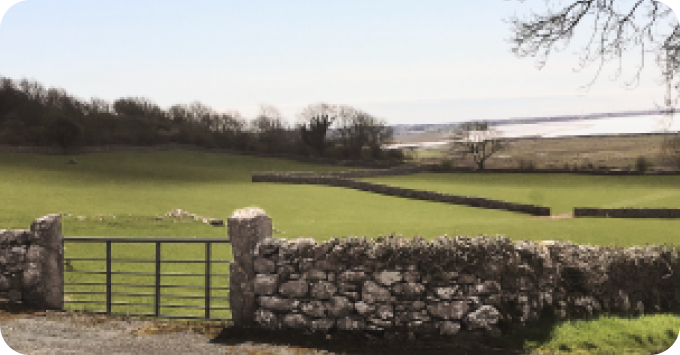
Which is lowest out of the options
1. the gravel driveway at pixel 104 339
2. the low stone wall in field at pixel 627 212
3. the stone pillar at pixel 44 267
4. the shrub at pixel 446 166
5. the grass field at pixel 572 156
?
the low stone wall in field at pixel 627 212

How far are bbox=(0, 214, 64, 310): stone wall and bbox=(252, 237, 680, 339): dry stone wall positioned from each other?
4.15 metres

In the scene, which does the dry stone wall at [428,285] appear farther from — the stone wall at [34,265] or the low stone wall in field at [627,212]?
the low stone wall in field at [627,212]

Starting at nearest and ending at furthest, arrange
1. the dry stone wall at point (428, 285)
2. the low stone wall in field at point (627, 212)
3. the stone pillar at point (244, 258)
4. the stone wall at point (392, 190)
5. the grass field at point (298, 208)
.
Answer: the dry stone wall at point (428, 285), the stone pillar at point (244, 258), the grass field at point (298, 208), the low stone wall in field at point (627, 212), the stone wall at point (392, 190)

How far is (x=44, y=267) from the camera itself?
392 inches

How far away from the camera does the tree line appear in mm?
58759

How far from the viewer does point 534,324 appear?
26.7ft

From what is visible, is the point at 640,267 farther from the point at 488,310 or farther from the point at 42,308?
the point at 42,308

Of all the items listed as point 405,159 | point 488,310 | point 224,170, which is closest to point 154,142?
point 224,170

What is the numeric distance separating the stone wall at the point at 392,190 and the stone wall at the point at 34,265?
1158 inches

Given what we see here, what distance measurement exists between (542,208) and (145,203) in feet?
78.5

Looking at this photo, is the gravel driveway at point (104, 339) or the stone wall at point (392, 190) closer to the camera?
the gravel driveway at point (104, 339)

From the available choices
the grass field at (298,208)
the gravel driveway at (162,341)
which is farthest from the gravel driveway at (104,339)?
the grass field at (298,208)

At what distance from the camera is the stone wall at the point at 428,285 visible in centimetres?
793

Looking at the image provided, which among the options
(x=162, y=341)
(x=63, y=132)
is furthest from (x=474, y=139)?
(x=162, y=341)
